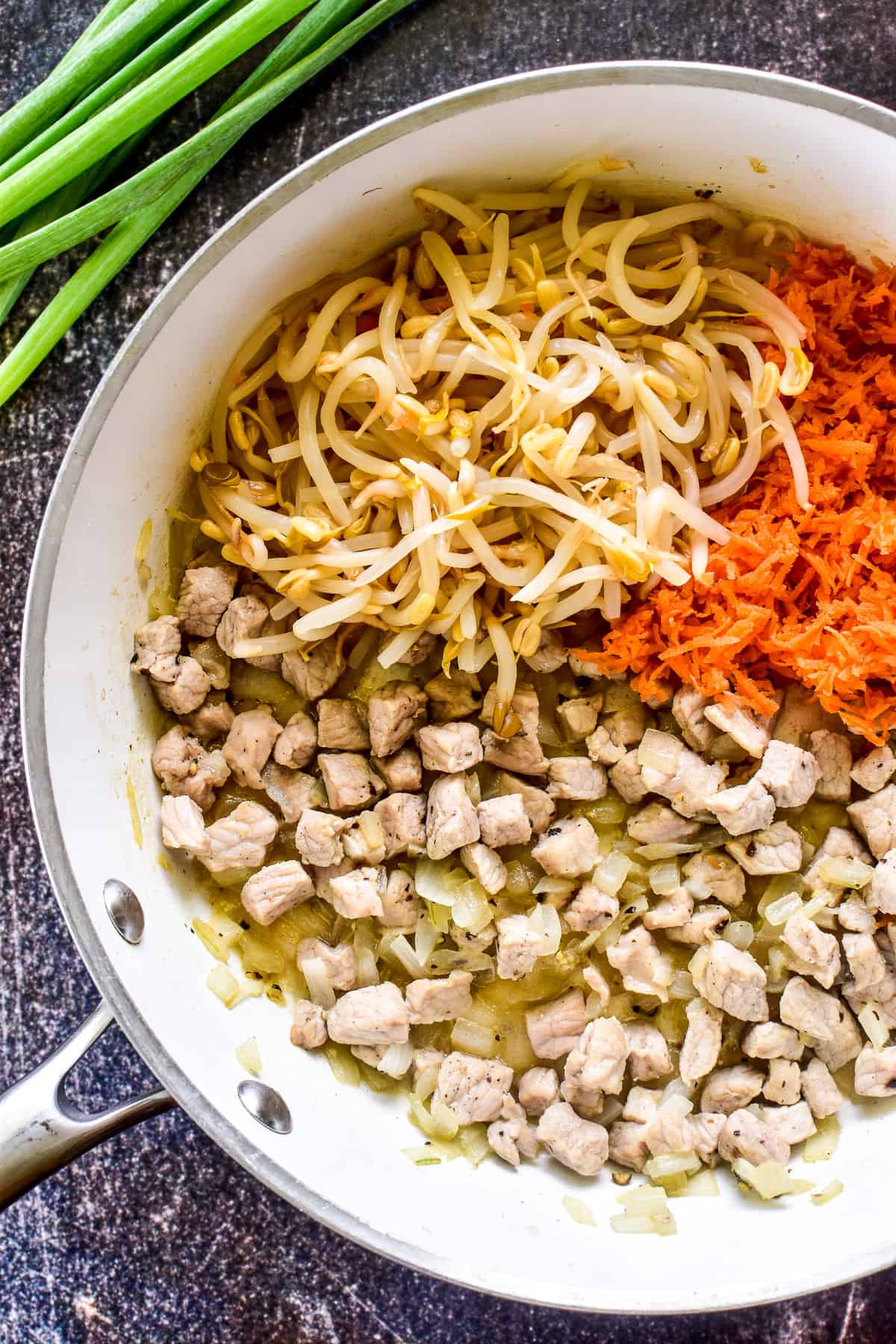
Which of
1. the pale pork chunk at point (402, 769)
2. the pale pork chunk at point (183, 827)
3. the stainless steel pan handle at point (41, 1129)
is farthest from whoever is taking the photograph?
the pale pork chunk at point (402, 769)

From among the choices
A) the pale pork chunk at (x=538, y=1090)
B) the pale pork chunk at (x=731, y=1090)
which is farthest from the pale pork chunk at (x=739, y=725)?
the pale pork chunk at (x=538, y=1090)

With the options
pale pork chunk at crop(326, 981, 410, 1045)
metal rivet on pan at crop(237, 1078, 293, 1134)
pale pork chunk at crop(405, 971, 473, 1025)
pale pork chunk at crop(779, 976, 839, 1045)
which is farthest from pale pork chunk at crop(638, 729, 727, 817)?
metal rivet on pan at crop(237, 1078, 293, 1134)

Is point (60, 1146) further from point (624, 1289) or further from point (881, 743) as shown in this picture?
point (881, 743)

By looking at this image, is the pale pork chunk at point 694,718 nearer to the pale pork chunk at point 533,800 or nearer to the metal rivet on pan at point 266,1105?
the pale pork chunk at point 533,800

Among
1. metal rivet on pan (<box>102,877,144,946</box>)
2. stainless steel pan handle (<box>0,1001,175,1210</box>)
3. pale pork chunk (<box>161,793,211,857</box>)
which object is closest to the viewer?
stainless steel pan handle (<box>0,1001,175,1210</box>)

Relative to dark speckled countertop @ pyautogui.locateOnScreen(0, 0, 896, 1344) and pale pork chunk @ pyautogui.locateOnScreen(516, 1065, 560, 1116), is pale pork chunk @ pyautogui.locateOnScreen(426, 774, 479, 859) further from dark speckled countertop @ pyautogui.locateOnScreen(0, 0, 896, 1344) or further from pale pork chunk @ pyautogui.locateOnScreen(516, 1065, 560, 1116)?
dark speckled countertop @ pyautogui.locateOnScreen(0, 0, 896, 1344)
